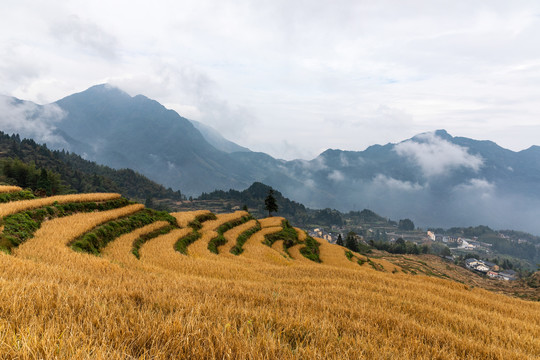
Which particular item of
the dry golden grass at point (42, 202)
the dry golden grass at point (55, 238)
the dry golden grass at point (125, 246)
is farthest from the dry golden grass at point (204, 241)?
the dry golden grass at point (42, 202)

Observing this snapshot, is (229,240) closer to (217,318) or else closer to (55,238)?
(55,238)

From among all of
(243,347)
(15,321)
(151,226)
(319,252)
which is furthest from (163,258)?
(319,252)

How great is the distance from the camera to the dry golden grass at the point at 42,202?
15.3 metres

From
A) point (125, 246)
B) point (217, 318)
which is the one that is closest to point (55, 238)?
point (125, 246)

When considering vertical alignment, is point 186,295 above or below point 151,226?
above

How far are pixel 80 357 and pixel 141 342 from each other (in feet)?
A: 2.89

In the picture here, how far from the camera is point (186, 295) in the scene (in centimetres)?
556

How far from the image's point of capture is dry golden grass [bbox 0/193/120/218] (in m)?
15.3

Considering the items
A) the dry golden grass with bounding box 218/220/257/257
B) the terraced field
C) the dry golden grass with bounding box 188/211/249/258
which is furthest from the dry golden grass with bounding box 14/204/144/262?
the dry golden grass with bounding box 218/220/257/257

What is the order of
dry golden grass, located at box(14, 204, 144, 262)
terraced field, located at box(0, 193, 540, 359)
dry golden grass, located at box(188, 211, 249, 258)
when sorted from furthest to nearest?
dry golden grass, located at box(188, 211, 249, 258) < dry golden grass, located at box(14, 204, 144, 262) < terraced field, located at box(0, 193, 540, 359)

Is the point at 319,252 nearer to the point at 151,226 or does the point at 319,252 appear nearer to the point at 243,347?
the point at 151,226

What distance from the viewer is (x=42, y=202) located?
63.0 ft

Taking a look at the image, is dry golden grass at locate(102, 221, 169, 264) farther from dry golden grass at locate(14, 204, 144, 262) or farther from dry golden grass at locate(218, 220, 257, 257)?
dry golden grass at locate(218, 220, 257, 257)

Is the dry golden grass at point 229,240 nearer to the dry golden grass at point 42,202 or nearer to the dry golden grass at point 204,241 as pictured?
the dry golden grass at point 204,241
